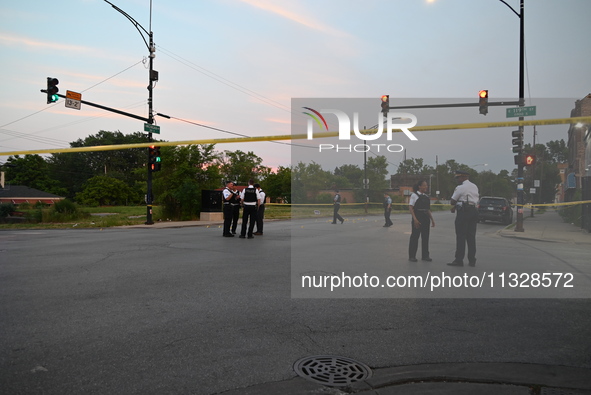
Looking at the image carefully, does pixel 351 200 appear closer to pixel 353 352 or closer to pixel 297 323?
pixel 297 323

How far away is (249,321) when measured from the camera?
477cm

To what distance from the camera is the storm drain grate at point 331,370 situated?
335cm

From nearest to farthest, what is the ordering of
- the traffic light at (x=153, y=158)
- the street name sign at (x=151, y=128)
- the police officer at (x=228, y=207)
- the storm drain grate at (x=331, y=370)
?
the storm drain grate at (x=331, y=370) → the police officer at (x=228, y=207) → the street name sign at (x=151, y=128) → the traffic light at (x=153, y=158)

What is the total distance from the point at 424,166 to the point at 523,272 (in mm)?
2750

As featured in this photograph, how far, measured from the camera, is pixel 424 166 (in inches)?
237

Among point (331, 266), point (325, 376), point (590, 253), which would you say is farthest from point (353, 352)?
point (590, 253)

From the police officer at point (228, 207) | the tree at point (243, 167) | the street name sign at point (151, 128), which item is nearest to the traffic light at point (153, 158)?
the street name sign at point (151, 128)

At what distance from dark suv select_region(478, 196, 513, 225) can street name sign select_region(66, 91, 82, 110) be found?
52.4 ft

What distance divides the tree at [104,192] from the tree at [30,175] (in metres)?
6.97

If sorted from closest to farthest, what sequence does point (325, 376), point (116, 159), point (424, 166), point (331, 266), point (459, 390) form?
point (459, 390) → point (325, 376) → point (424, 166) → point (331, 266) → point (116, 159)

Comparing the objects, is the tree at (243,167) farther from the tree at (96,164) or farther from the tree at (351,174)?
the tree at (351,174)

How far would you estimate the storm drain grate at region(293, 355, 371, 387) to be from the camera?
3.35 m

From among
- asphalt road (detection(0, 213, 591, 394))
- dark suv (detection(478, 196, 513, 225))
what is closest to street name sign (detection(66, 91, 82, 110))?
asphalt road (detection(0, 213, 591, 394))

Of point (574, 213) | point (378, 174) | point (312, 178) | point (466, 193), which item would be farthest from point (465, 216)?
point (574, 213)
